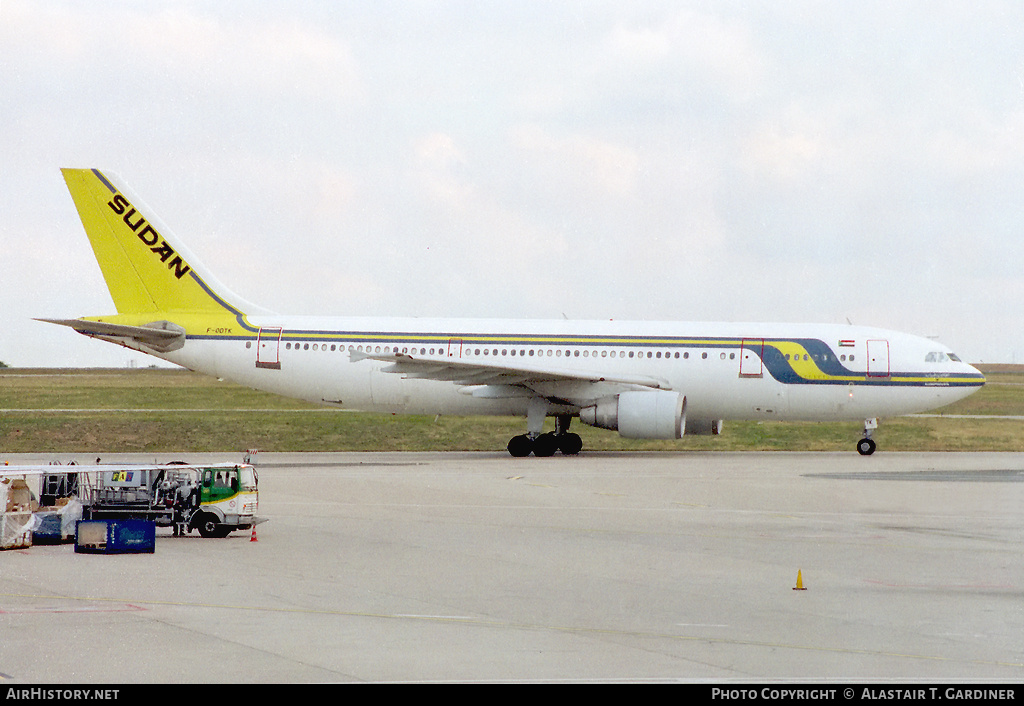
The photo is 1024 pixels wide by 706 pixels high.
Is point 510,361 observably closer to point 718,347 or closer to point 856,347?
point 718,347

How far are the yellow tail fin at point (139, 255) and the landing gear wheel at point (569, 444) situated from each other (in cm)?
1042

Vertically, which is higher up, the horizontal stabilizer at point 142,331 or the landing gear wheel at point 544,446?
the horizontal stabilizer at point 142,331

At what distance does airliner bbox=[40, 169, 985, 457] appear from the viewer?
112 feet

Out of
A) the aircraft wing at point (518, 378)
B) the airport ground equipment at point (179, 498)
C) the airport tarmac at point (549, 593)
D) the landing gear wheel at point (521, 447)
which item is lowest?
the airport tarmac at point (549, 593)

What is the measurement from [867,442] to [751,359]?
4142mm

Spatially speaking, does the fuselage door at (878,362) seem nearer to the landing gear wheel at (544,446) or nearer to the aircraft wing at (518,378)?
the aircraft wing at (518,378)

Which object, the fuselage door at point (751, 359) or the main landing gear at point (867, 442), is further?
the main landing gear at point (867, 442)

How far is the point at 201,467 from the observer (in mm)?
16891

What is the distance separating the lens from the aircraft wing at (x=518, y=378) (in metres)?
32.8

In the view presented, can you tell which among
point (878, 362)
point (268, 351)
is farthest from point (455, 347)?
point (878, 362)

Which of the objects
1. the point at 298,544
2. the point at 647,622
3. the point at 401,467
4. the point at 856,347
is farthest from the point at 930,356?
the point at 647,622

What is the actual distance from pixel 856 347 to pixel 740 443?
23.0 ft

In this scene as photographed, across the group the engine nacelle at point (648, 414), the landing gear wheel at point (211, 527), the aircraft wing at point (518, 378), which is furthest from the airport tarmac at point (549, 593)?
the aircraft wing at point (518, 378)

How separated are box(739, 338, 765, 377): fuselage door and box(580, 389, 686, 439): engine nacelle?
230 centimetres
